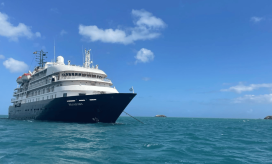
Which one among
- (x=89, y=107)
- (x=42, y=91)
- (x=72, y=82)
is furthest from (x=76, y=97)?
(x=42, y=91)

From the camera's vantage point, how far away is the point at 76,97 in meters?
25.3

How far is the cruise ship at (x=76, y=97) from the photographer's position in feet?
81.0

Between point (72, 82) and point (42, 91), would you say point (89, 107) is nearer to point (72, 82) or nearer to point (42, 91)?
point (72, 82)

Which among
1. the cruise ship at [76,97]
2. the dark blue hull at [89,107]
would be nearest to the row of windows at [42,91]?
the cruise ship at [76,97]

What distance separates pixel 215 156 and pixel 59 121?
23929 mm

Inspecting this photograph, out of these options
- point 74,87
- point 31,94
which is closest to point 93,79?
point 74,87

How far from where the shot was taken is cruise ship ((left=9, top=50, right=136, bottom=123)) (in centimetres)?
2469

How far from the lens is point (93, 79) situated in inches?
1146

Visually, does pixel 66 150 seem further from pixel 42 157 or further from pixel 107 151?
pixel 107 151

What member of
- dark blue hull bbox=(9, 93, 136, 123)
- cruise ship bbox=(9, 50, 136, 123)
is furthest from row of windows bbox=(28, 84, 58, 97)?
dark blue hull bbox=(9, 93, 136, 123)

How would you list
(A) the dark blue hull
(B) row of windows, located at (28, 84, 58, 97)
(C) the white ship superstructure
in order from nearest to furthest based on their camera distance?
(A) the dark blue hull
(C) the white ship superstructure
(B) row of windows, located at (28, 84, 58, 97)

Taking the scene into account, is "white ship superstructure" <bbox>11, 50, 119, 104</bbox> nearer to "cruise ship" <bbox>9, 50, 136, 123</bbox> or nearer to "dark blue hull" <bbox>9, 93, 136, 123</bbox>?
"cruise ship" <bbox>9, 50, 136, 123</bbox>

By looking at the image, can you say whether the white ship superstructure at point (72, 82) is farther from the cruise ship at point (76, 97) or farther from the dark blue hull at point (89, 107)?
the dark blue hull at point (89, 107)

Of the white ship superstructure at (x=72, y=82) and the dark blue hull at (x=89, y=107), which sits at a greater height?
the white ship superstructure at (x=72, y=82)
